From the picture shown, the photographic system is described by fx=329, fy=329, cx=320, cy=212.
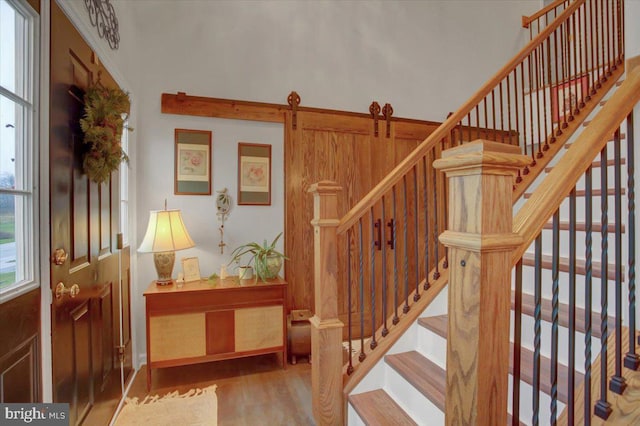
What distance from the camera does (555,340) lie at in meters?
0.95

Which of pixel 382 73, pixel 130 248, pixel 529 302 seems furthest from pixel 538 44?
pixel 130 248

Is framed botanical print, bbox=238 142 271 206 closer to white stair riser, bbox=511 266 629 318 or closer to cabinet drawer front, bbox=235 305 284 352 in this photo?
cabinet drawer front, bbox=235 305 284 352

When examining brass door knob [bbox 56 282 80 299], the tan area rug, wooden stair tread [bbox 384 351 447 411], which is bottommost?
the tan area rug

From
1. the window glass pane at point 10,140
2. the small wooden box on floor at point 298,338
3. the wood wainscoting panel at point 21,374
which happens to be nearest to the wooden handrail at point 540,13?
the small wooden box on floor at point 298,338

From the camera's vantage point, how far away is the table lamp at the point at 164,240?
2.44 meters

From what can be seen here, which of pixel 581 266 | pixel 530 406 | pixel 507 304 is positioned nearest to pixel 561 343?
pixel 530 406

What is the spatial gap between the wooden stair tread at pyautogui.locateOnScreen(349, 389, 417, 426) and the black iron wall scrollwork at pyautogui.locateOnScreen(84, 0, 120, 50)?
98.5 inches

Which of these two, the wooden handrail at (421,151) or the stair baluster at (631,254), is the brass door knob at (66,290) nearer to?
the wooden handrail at (421,151)

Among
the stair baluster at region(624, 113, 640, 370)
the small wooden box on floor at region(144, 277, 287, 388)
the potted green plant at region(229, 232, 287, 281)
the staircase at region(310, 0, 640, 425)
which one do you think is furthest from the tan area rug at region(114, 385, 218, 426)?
the stair baluster at region(624, 113, 640, 370)

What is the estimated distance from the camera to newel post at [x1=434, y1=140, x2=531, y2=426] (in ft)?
2.43

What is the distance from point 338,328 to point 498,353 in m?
1.18

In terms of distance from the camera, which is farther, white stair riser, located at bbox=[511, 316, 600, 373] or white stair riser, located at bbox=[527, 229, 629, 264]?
white stair riser, located at bbox=[527, 229, 629, 264]

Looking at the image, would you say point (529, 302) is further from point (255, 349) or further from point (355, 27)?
point (355, 27)

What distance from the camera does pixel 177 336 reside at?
8.07 ft
